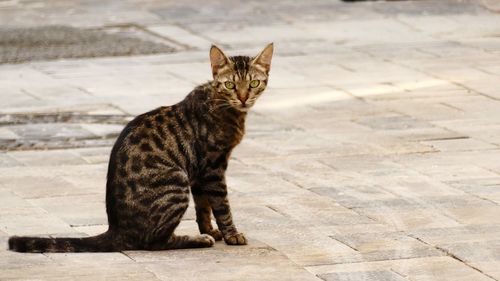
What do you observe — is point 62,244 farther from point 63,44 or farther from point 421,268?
point 63,44

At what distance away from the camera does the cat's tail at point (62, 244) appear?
865 cm

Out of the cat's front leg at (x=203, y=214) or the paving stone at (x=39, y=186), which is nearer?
the cat's front leg at (x=203, y=214)

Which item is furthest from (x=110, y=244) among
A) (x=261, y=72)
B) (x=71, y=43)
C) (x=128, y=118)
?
(x=71, y=43)

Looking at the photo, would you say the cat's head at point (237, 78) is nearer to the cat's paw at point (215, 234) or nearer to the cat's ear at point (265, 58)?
the cat's ear at point (265, 58)

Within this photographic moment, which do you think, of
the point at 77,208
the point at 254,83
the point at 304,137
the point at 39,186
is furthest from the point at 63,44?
the point at 254,83

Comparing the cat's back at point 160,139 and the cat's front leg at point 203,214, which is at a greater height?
the cat's back at point 160,139

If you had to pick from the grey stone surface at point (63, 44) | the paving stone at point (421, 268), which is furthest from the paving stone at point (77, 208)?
the grey stone surface at point (63, 44)

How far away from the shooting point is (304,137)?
12469 mm

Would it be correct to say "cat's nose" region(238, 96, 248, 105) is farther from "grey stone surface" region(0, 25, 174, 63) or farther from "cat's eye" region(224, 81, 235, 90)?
"grey stone surface" region(0, 25, 174, 63)

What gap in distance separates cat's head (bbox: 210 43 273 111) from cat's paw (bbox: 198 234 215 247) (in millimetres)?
794

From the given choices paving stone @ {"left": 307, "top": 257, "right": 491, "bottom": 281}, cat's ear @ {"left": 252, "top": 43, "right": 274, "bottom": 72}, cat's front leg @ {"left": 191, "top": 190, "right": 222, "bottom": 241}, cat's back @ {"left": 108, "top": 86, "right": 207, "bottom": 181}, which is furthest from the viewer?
cat's front leg @ {"left": 191, "top": 190, "right": 222, "bottom": 241}

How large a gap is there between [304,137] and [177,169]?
377 centimetres

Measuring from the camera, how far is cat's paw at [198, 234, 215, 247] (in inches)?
350

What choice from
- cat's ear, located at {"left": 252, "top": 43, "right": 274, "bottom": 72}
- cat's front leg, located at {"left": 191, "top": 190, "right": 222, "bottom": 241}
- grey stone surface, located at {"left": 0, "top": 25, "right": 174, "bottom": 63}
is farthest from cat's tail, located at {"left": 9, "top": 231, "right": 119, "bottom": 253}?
grey stone surface, located at {"left": 0, "top": 25, "right": 174, "bottom": 63}
